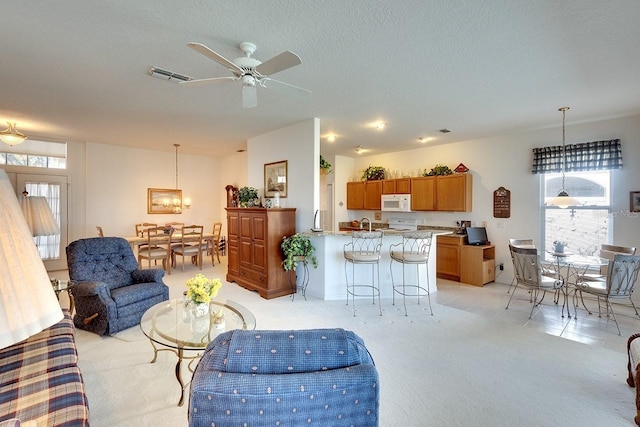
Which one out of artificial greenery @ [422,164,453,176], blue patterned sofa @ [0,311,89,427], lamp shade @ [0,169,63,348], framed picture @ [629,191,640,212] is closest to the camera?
lamp shade @ [0,169,63,348]

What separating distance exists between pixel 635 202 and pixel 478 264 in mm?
2194

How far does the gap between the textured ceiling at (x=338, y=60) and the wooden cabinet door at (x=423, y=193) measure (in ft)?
5.38

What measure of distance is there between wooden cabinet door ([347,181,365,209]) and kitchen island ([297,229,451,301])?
278 centimetres

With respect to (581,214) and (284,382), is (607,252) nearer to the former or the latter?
(581,214)

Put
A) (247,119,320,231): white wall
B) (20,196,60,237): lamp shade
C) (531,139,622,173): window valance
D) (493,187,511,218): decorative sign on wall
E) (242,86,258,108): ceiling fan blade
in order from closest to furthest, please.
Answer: (242,86,258,108): ceiling fan blade, (20,196,60,237): lamp shade, (531,139,622,173): window valance, (247,119,320,231): white wall, (493,187,511,218): decorative sign on wall

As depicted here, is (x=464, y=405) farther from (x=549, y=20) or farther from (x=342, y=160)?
(x=342, y=160)

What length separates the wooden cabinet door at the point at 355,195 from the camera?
727cm

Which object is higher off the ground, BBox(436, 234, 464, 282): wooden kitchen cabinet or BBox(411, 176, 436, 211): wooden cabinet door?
BBox(411, 176, 436, 211): wooden cabinet door

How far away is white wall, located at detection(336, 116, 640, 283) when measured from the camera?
4.18 m

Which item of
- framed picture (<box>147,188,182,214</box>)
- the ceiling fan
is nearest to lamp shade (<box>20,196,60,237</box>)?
the ceiling fan

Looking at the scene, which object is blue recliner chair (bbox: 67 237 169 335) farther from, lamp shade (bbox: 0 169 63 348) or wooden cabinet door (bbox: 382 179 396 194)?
wooden cabinet door (bbox: 382 179 396 194)

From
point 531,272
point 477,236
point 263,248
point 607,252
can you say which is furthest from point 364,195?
point 607,252

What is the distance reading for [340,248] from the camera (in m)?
4.51

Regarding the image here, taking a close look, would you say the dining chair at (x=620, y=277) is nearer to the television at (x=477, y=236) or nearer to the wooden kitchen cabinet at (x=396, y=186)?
the television at (x=477, y=236)
